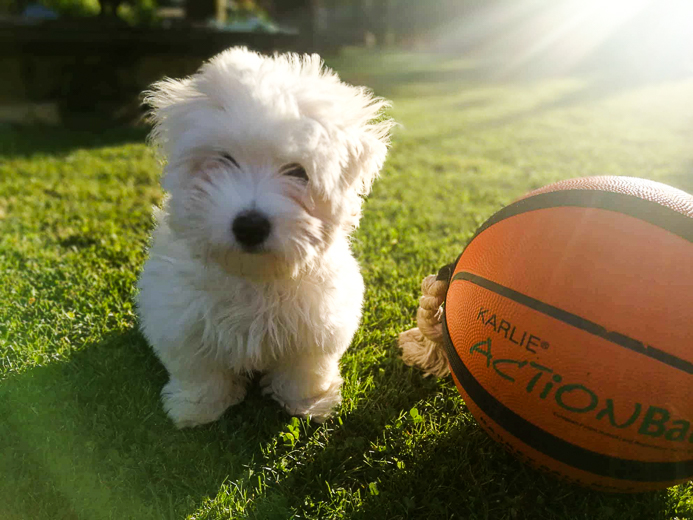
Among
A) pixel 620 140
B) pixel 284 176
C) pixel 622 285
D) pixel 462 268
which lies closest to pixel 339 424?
pixel 462 268

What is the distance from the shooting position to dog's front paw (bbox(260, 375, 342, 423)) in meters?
2.80

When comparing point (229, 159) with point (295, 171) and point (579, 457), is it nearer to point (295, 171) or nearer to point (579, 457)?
point (295, 171)

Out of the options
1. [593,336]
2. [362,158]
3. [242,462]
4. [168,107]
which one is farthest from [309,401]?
[168,107]

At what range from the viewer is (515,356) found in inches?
86.7

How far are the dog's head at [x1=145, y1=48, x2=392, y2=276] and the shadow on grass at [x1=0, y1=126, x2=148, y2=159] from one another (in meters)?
5.70

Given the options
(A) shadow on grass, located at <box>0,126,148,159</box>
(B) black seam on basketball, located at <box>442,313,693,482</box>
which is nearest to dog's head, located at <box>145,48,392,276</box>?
(B) black seam on basketball, located at <box>442,313,693,482</box>

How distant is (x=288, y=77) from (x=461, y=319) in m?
1.32

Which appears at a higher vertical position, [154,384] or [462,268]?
[462,268]

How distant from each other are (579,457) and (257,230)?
1549 millimetres

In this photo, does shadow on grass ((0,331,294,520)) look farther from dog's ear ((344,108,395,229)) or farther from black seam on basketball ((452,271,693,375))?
black seam on basketball ((452,271,693,375))

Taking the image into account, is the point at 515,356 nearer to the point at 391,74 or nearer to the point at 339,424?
the point at 339,424

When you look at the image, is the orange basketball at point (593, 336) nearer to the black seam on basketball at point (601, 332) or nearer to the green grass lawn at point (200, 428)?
the black seam on basketball at point (601, 332)

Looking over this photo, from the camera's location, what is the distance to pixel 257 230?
2.07 metres

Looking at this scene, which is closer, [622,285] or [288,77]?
[622,285]
